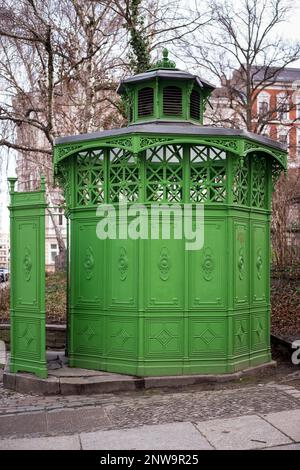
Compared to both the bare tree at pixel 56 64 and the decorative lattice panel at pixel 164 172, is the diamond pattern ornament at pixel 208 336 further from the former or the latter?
the bare tree at pixel 56 64

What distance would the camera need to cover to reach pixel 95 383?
841 cm

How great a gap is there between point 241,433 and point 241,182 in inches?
170

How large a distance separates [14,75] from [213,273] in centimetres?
1388

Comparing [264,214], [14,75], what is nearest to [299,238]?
[264,214]

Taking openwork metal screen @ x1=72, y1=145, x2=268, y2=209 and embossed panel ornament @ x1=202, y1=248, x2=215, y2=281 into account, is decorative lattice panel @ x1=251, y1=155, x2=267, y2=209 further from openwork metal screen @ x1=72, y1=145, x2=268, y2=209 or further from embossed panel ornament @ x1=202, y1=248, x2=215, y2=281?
embossed panel ornament @ x1=202, y1=248, x2=215, y2=281

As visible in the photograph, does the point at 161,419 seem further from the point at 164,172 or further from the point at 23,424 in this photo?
the point at 164,172

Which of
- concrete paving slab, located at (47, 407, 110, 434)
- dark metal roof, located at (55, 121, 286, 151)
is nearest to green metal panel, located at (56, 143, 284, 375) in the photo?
dark metal roof, located at (55, 121, 286, 151)

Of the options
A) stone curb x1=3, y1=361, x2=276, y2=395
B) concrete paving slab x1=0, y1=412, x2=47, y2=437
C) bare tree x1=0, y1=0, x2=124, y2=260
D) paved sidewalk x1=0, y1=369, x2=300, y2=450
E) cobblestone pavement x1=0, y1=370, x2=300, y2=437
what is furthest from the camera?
bare tree x1=0, y1=0, x2=124, y2=260

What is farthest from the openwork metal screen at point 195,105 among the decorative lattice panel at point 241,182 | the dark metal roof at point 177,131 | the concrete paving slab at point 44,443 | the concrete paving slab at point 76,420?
the concrete paving slab at point 44,443

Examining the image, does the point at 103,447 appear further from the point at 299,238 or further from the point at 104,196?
the point at 299,238

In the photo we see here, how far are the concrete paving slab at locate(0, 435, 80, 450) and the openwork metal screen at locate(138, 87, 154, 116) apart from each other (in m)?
5.42

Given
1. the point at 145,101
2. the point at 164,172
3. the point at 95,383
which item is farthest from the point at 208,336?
the point at 145,101

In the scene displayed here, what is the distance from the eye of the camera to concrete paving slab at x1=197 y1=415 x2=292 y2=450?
18.9 feet

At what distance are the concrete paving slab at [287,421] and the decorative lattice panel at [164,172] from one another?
351 centimetres
